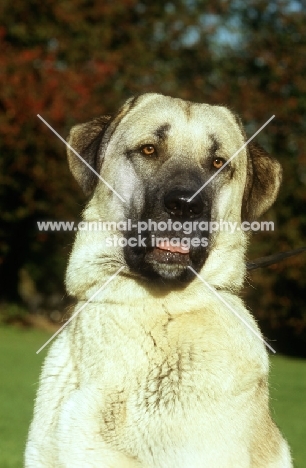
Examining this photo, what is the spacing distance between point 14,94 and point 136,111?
1508cm

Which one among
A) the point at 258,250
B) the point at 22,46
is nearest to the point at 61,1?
the point at 22,46

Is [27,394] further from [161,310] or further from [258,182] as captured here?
[161,310]

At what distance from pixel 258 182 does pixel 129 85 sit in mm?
16701

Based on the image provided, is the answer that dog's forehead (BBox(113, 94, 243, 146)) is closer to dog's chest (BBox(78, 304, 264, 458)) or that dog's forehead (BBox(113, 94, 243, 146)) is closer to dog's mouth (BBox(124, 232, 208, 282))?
dog's mouth (BBox(124, 232, 208, 282))

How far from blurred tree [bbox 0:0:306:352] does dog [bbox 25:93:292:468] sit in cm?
1334

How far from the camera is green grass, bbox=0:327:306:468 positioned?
7.75m

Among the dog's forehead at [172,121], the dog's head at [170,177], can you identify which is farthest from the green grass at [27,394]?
the dog's forehead at [172,121]

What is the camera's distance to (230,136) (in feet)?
14.3

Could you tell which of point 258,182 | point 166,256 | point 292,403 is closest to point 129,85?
point 292,403

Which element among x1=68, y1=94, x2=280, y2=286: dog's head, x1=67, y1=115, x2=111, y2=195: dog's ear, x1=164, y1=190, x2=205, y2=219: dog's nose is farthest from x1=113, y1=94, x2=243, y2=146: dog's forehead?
x1=164, y1=190, x2=205, y2=219: dog's nose

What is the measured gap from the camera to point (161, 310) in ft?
12.5

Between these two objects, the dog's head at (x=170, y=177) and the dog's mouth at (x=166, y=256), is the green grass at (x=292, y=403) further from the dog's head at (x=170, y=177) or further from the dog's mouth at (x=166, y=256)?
the dog's mouth at (x=166, y=256)

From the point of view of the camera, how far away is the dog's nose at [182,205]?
3.90 meters

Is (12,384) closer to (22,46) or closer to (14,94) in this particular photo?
(14,94)
